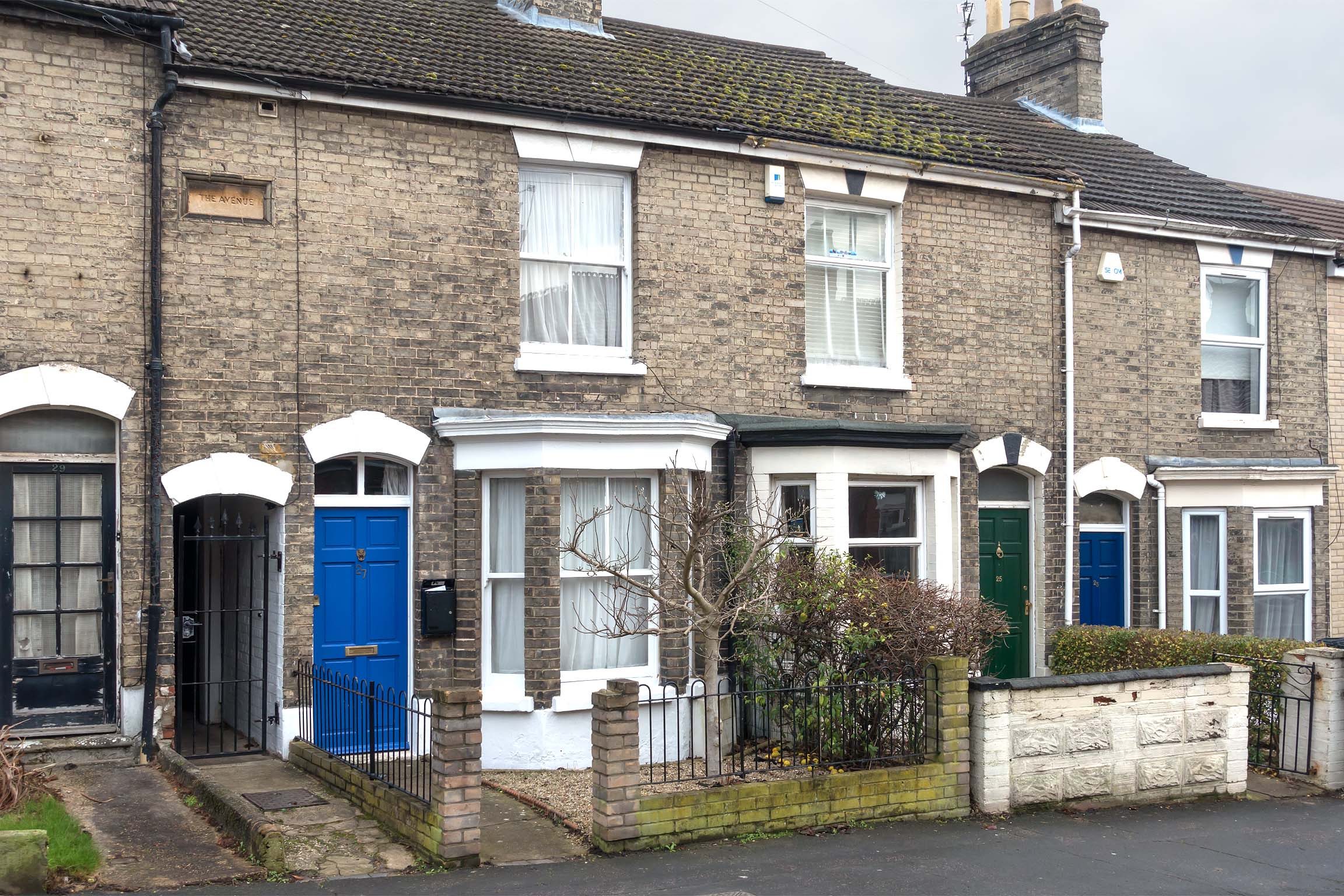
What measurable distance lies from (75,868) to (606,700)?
3.27 metres

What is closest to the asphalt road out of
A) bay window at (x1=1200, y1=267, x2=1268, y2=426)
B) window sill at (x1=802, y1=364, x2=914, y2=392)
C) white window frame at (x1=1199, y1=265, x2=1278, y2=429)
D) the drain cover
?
the drain cover

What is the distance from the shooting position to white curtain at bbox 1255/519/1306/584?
16.2 meters

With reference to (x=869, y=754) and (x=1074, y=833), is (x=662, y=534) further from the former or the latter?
(x=1074, y=833)

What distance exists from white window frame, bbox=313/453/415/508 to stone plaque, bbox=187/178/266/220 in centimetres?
225

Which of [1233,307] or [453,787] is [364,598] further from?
[1233,307]

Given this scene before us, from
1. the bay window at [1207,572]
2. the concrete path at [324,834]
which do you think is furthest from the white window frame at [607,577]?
the bay window at [1207,572]

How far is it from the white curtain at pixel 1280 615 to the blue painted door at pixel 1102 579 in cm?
195

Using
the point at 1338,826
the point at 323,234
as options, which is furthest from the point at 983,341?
the point at 323,234

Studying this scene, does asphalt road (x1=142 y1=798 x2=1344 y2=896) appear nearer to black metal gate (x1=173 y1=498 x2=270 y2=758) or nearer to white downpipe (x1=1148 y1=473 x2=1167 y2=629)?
black metal gate (x1=173 y1=498 x2=270 y2=758)

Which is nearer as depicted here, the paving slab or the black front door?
the paving slab

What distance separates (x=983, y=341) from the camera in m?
14.4

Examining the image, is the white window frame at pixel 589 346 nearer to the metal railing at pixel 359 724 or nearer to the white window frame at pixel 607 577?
the white window frame at pixel 607 577

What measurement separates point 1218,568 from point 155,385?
41.3 ft

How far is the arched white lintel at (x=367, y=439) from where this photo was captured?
1102 cm
